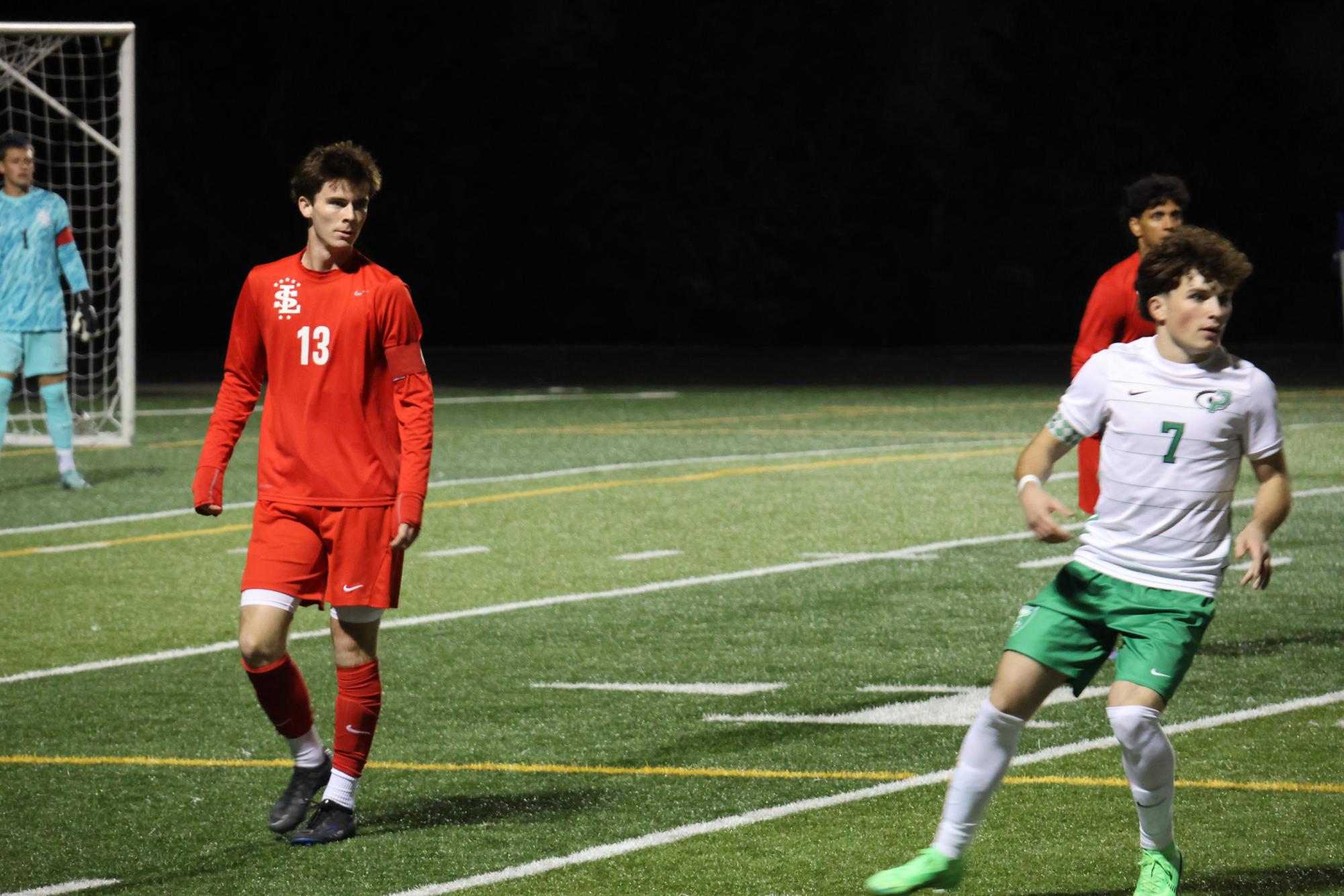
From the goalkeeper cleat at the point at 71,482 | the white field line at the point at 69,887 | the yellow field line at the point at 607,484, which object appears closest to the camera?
the white field line at the point at 69,887

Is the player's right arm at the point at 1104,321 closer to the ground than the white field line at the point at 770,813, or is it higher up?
higher up

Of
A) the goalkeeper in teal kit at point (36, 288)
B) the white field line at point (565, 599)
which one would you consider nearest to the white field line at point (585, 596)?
the white field line at point (565, 599)

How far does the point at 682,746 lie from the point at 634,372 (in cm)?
2693

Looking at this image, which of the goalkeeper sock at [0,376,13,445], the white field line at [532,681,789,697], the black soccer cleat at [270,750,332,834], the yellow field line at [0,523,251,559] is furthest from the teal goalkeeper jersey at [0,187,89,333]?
the black soccer cleat at [270,750,332,834]

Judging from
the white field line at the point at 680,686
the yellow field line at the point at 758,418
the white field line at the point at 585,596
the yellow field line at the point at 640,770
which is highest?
the yellow field line at the point at 640,770

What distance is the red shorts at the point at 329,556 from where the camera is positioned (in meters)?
5.78

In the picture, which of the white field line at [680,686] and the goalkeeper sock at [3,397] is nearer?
the white field line at [680,686]

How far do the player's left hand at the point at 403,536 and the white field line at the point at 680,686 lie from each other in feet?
8.00

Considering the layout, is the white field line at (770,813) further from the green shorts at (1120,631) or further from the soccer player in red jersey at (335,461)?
the green shorts at (1120,631)

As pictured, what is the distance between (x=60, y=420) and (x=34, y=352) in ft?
1.72

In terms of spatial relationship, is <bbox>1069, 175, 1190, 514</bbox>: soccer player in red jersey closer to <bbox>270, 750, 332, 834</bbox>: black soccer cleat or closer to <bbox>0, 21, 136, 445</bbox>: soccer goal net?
<bbox>270, 750, 332, 834</bbox>: black soccer cleat

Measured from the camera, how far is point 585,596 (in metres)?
10.5

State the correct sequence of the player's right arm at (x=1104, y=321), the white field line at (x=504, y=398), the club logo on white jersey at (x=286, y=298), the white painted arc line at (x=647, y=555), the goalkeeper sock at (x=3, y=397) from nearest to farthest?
the club logo on white jersey at (x=286, y=298) < the player's right arm at (x=1104, y=321) < the white painted arc line at (x=647, y=555) < the goalkeeper sock at (x=3, y=397) < the white field line at (x=504, y=398)

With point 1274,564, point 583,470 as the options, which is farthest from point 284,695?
point 583,470
